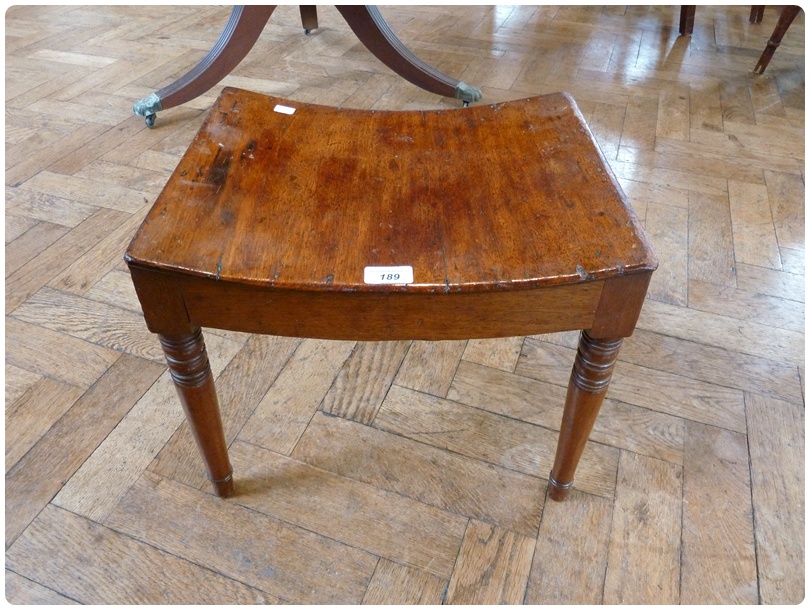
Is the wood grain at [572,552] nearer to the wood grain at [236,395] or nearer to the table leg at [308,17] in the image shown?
the wood grain at [236,395]

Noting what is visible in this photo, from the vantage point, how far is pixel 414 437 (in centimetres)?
85

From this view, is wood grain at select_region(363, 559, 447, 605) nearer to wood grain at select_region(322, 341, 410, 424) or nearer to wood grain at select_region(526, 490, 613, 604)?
wood grain at select_region(526, 490, 613, 604)

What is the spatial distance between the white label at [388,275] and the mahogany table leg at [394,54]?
1250 millimetres

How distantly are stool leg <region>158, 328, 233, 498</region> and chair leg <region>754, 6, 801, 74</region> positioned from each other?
1.86 metres

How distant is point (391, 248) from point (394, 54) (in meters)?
1.26

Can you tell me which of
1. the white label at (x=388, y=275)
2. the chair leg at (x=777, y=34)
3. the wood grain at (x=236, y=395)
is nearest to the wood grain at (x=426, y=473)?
the wood grain at (x=236, y=395)

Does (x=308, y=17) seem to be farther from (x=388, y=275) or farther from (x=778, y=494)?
(x=778, y=494)

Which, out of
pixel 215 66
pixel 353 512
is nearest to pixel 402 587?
pixel 353 512

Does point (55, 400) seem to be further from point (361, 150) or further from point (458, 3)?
point (458, 3)

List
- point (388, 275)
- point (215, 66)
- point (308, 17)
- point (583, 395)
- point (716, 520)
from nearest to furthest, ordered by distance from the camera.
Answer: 1. point (388, 275)
2. point (583, 395)
3. point (716, 520)
4. point (215, 66)
5. point (308, 17)

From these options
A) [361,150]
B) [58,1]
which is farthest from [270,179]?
[58,1]

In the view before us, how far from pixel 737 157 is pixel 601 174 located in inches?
41.4

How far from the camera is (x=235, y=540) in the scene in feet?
2.41

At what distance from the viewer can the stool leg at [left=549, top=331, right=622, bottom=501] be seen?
0.60 meters
